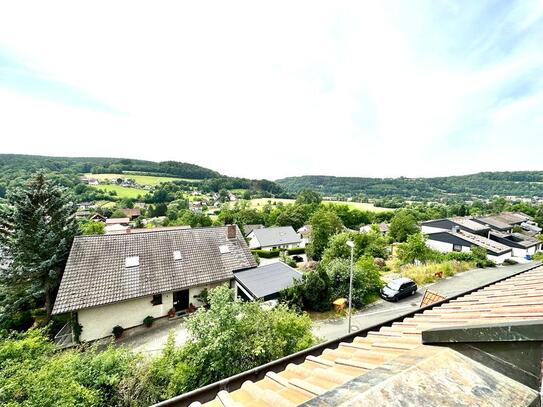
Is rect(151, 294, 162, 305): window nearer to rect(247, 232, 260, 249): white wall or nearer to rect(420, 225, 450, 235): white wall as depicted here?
rect(247, 232, 260, 249): white wall

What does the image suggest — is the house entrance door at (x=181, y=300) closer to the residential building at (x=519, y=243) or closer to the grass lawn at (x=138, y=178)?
the residential building at (x=519, y=243)

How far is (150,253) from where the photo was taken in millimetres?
16875

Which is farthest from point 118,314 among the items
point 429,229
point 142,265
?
point 429,229

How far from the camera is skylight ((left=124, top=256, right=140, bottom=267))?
15.7m

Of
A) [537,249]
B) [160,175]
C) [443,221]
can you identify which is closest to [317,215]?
[443,221]

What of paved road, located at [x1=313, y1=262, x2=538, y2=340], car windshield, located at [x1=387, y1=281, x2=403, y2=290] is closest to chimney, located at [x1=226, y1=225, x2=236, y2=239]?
paved road, located at [x1=313, y1=262, x2=538, y2=340]

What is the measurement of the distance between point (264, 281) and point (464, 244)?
33278 millimetres

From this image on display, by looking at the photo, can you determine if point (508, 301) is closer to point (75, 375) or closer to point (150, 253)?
point (75, 375)

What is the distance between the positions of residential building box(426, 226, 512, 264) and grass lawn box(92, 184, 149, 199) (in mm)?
98714

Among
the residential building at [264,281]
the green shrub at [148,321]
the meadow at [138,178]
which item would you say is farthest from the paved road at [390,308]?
the meadow at [138,178]

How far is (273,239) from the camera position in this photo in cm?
4941

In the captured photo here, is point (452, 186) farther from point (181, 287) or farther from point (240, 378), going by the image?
point (240, 378)

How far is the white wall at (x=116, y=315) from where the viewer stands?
13.6m

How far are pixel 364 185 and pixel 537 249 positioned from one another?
14938cm
